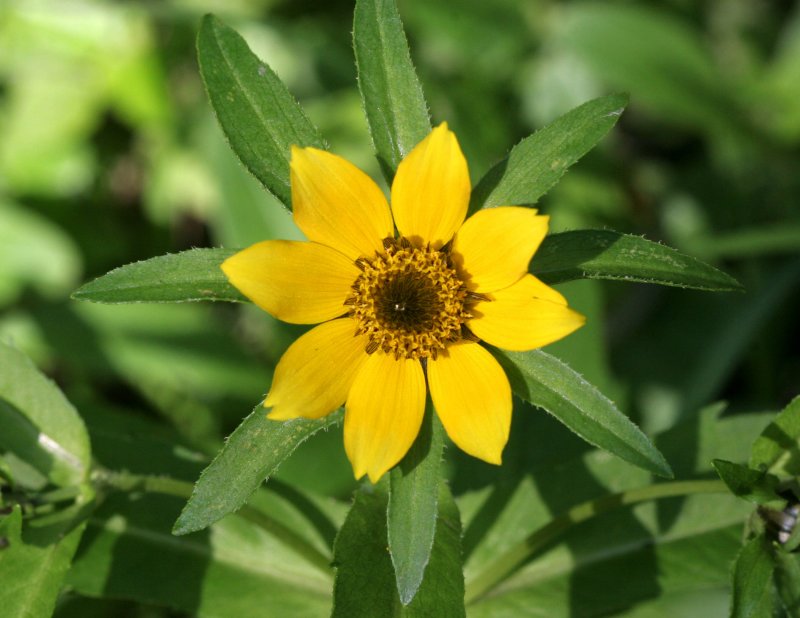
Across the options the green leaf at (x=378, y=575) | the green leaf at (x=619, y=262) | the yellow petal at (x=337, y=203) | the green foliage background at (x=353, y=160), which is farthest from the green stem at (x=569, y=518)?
the green foliage background at (x=353, y=160)

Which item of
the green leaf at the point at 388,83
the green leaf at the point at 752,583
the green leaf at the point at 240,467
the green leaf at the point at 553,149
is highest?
the green leaf at the point at 388,83

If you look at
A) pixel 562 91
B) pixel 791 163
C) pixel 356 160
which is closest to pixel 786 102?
pixel 791 163

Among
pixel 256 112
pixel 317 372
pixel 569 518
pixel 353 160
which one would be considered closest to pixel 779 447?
pixel 569 518

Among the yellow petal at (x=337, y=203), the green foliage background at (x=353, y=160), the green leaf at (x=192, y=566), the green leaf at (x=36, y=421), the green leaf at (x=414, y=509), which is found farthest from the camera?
the green foliage background at (x=353, y=160)

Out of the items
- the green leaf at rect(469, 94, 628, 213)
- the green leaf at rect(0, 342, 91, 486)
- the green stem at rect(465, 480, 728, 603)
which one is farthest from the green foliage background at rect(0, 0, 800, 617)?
the green leaf at rect(469, 94, 628, 213)

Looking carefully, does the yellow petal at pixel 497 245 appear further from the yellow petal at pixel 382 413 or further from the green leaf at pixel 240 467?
the green leaf at pixel 240 467

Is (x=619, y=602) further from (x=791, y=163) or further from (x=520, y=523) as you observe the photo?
(x=791, y=163)

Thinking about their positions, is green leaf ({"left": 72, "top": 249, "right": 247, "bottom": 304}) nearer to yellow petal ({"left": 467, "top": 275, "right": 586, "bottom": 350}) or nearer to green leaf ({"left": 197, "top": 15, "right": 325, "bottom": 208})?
green leaf ({"left": 197, "top": 15, "right": 325, "bottom": 208})
